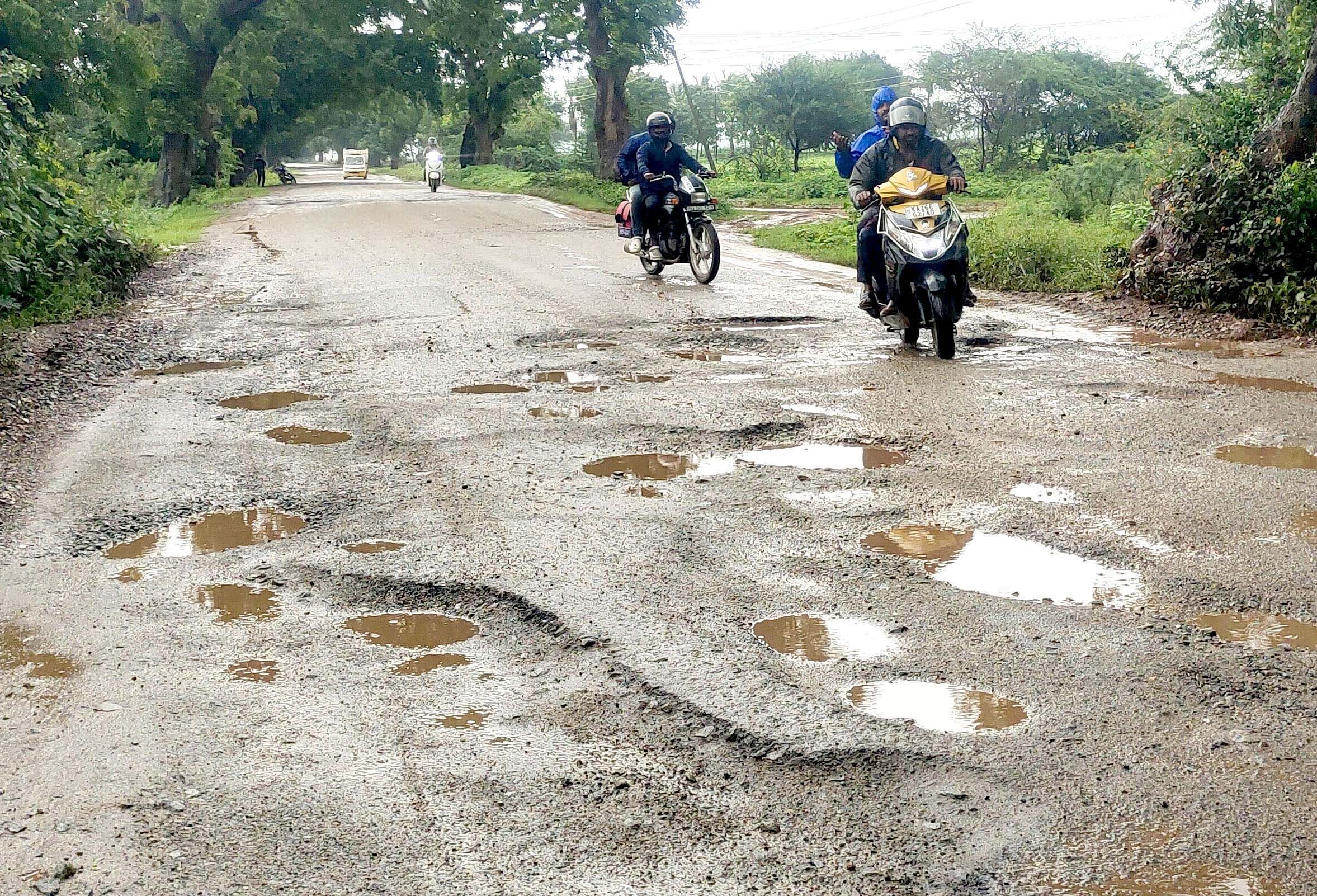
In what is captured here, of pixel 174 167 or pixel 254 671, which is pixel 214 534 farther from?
pixel 174 167

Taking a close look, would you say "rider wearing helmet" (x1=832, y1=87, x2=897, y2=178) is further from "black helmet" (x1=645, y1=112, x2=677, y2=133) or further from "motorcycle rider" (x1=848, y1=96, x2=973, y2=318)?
"black helmet" (x1=645, y1=112, x2=677, y2=133)

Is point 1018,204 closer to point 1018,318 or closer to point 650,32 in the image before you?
point 1018,318

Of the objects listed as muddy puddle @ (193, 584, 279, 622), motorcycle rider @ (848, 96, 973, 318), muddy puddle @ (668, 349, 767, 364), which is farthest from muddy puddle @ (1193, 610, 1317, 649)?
motorcycle rider @ (848, 96, 973, 318)

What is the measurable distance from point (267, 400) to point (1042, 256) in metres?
8.10

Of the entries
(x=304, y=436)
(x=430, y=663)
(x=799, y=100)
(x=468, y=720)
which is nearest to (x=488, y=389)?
(x=304, y=436)

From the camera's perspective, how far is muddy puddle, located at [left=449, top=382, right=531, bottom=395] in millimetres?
7770

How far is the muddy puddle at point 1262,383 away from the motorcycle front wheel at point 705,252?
585 centimetres

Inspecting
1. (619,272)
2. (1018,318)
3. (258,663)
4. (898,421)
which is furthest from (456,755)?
(619,272)

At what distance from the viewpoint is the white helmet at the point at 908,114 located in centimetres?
910

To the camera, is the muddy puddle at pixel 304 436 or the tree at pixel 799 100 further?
the tree at pixel 799 100

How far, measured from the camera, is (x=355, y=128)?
4833 inches

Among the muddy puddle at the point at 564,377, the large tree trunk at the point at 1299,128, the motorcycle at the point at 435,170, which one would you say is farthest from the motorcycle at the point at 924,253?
the motorcycle at the point at 435,170

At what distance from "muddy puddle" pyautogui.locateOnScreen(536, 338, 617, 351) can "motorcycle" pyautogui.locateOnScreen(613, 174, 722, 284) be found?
3.38 m

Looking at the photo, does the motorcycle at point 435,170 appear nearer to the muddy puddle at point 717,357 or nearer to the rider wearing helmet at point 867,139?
the rider wearing helmet at point 867,139
